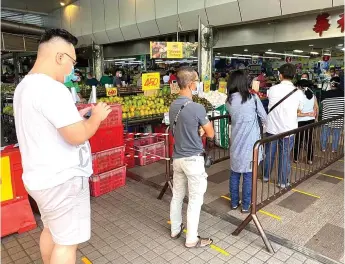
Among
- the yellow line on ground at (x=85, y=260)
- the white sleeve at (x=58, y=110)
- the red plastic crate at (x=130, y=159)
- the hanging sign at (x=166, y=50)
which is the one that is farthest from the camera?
the hanging sign at (x=166, y=50)

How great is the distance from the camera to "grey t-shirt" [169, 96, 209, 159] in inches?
104

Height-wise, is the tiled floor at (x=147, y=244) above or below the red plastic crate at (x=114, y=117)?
below

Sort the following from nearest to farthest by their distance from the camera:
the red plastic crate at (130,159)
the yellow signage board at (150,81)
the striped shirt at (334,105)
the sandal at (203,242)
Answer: the sandal at (203,242) < the red plastic crate at (130,159) < the striped shirt at (334,105) < the yellow signage board at (150,81)

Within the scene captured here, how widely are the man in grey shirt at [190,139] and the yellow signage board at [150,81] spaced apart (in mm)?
3294

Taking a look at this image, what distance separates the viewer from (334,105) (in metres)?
5.63

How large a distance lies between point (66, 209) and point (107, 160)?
8.74ft

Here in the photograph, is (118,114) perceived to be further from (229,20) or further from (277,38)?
(277,38)

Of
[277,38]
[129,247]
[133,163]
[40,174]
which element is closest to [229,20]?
[277,38]

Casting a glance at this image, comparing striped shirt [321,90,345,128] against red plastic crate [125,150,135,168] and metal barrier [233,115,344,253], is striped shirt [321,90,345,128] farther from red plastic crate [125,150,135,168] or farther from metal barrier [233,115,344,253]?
red plastic crate [125,150,135,168]

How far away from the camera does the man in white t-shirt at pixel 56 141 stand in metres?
1.67

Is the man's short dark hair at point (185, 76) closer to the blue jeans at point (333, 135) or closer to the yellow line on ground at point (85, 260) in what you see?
the yellow line on ground at point (85, 260)

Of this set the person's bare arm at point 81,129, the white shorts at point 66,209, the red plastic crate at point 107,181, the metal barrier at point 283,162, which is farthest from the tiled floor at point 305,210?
the person's bare arm at point 81,129

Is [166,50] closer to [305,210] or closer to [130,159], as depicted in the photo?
[130,159]

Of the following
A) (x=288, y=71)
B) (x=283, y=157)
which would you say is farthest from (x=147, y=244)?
(x=288, y=71)
